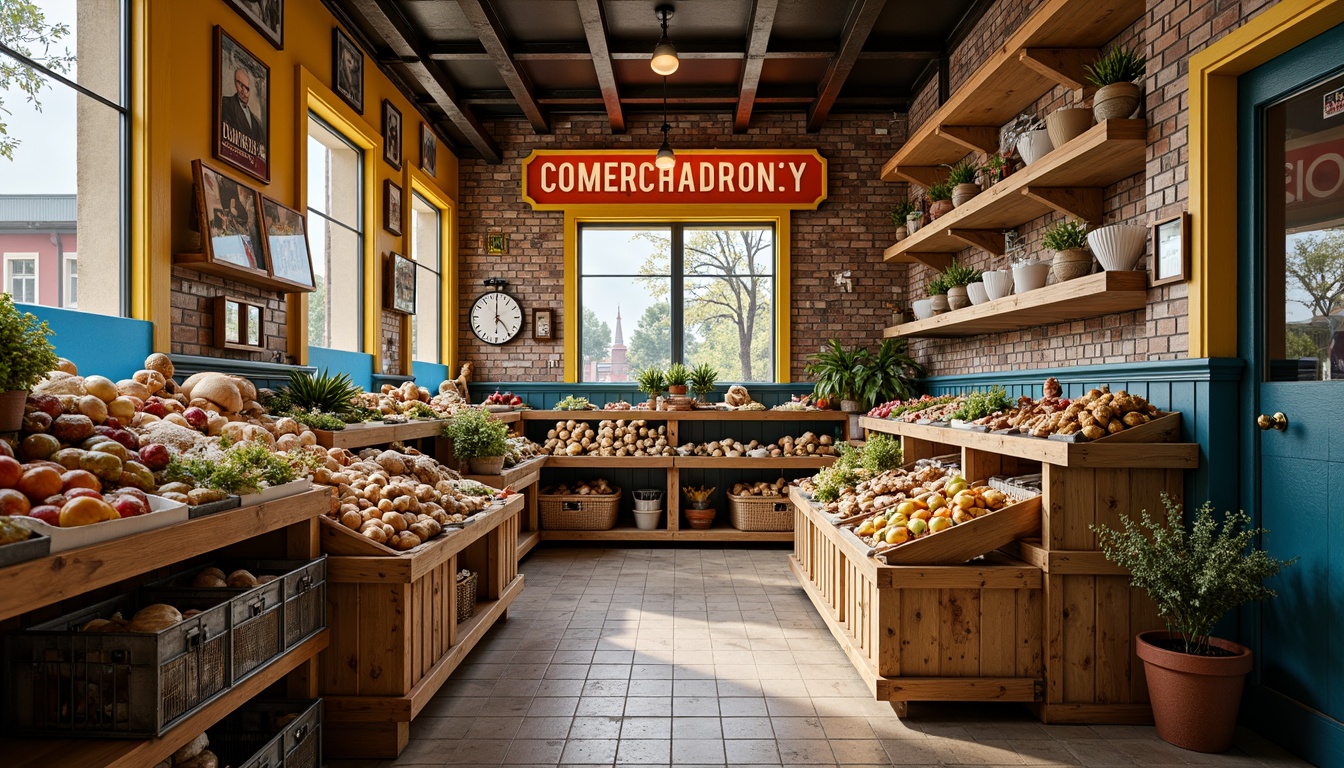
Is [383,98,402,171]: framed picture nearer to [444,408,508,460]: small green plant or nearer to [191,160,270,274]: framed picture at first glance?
[191,160,270,274]: framed picture

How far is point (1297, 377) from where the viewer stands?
2.99 meters

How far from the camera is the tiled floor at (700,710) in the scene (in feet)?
9.47

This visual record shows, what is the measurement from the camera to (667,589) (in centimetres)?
535

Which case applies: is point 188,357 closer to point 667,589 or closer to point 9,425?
point 9,425

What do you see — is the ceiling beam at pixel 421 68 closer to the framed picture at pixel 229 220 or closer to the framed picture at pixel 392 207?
the framed picture at pixel 392 207

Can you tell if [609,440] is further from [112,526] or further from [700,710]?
[112,526]

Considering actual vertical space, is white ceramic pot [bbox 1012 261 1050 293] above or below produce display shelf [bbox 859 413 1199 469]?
above

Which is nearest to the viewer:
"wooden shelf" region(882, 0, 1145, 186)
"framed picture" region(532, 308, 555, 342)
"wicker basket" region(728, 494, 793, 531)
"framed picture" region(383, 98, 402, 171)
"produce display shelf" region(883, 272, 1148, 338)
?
"produce display shelf" region(883, 272, 1148, 338)

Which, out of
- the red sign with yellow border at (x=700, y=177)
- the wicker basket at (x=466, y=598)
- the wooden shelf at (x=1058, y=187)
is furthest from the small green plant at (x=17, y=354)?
the red sign with yellow border at (x=700, y=177)

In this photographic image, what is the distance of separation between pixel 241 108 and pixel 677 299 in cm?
474

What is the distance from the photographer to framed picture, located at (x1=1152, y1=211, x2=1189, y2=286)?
329 centimetres

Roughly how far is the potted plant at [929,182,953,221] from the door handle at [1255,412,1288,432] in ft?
10.0

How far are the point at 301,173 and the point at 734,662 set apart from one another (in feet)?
13.4

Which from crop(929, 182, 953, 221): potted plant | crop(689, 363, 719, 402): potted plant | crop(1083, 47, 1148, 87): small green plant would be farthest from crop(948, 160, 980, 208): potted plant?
crop(689, 363, 719, 402): potted plant
